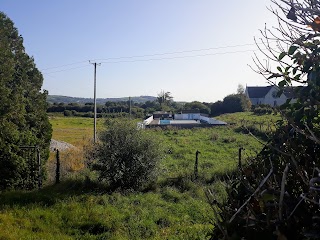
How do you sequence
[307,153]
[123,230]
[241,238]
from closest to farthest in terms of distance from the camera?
[241,238] < [307,153] < [123,230]

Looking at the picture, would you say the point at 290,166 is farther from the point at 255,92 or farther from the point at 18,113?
the point at 255,92

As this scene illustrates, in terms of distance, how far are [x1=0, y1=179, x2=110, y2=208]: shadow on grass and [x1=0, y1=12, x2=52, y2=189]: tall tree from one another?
5.21ft

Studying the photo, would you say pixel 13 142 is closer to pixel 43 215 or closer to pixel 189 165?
pixel 43 215

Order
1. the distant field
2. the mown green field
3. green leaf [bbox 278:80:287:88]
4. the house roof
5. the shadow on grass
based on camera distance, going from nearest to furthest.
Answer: green leaf [bbox 278:80:287:88], the mown green field, the shadow on grass, the distant field, the house roof

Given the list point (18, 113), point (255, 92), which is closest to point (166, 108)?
point (255, 92)

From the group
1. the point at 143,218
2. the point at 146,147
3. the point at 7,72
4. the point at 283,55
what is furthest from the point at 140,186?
the point at 283,55

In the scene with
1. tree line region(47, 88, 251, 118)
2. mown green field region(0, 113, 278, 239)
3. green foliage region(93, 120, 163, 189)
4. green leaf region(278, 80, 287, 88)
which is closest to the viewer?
green leaf region(278, 80, 287, 88)

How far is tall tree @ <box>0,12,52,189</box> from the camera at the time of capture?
13.5 metres

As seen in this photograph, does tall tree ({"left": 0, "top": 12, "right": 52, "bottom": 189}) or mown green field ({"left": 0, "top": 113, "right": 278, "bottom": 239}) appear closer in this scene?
mown green field ({"left": 0, "top": 113, "right": 278, "bottom": 239})

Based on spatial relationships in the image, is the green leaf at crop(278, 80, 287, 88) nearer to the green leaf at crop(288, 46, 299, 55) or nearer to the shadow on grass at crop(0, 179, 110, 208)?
the green leaf at crop(288, 46, 299, 55)

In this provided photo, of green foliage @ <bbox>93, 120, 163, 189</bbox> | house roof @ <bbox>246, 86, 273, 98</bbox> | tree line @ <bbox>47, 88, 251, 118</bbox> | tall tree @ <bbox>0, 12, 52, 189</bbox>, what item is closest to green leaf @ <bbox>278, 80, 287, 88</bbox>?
green foliage @ <bbox>93, 120, 163, 189</bbox>

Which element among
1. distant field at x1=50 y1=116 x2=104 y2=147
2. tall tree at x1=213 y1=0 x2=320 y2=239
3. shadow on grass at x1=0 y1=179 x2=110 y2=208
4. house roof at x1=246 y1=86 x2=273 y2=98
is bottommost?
distant field at x1=50 y1=116 x2=104 y2=147

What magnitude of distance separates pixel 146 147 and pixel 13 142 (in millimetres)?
5409

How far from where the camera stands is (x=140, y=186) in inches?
500
